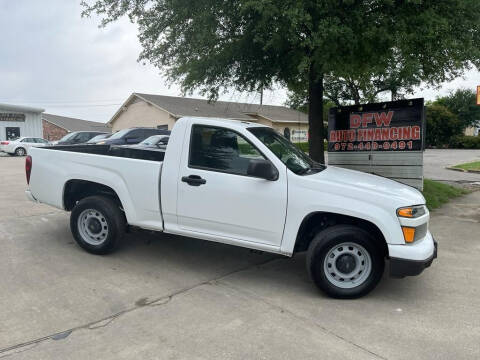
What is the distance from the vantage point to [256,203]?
172 inches

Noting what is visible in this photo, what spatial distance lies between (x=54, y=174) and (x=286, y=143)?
3.24 m

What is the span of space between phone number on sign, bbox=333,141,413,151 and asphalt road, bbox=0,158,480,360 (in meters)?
3.09

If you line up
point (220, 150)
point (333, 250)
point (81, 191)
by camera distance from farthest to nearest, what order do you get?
point (81, 191), point (220, 150), point (333, 250)

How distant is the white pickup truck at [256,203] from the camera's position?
13.5 feet

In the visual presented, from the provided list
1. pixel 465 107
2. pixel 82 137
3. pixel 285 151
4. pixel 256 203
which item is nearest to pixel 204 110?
pixel 82 137

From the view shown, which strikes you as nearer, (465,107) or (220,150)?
(220,150)

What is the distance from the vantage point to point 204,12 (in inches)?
318

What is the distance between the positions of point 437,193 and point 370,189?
7300mm

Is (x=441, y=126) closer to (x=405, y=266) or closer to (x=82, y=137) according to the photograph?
(x=82, y=137)

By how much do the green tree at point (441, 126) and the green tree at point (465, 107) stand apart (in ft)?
16.1

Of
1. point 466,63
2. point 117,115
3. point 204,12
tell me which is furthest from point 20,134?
point 466,63

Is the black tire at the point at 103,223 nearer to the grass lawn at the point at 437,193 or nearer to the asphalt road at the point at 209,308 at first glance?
the asphalt road at the point at 209,308

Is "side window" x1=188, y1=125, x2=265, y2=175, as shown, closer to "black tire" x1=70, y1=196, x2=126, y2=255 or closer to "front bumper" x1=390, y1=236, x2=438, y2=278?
"black tire" x1=70, y1=196, x2=126, y2=255

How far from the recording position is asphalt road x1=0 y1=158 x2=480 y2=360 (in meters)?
3.23
